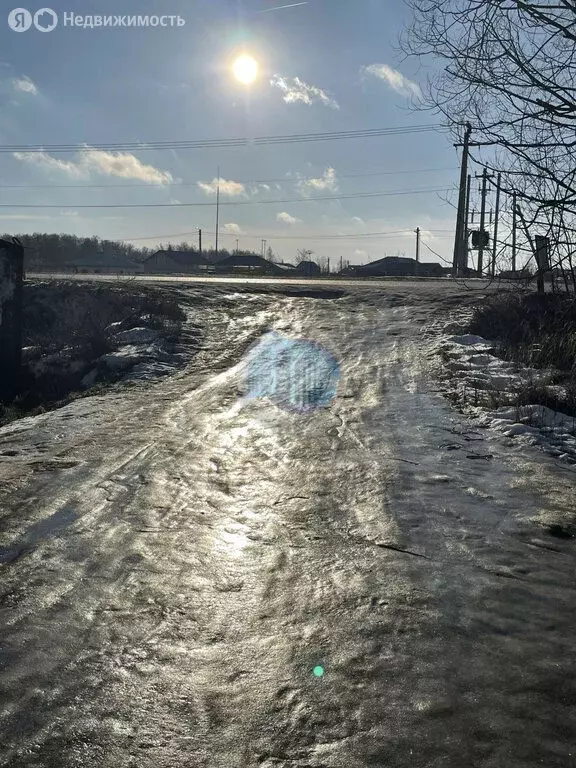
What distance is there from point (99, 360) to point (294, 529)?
24.2ft

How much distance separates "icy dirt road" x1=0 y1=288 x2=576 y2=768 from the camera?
2600 mm

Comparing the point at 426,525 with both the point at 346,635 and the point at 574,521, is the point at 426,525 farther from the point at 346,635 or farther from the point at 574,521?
the point at 346,635

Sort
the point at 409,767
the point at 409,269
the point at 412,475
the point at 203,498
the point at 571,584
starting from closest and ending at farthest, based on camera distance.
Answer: the point at 409,767 < the point at 571,584 < the point at 203,498 < the point at 412,475 < the point at 409,269

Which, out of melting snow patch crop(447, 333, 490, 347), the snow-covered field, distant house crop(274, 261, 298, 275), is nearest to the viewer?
the snow-covered field

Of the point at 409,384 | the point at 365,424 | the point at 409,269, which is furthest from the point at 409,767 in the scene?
the point at 409,269

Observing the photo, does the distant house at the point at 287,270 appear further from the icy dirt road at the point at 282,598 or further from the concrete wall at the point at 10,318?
the icy dirt road at the point at 282,598

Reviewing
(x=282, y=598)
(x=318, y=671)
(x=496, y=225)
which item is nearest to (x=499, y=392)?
(x=496, y=225)

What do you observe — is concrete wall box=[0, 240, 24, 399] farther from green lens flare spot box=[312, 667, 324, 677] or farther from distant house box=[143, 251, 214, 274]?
→ distant house box=[143, 251, 214, 274]

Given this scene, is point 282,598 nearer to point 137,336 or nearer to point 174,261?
point 137,336

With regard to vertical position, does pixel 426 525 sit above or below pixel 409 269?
below

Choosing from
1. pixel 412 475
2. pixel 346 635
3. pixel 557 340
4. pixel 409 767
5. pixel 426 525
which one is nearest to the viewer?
pixel 409 767

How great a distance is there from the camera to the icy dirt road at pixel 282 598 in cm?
260

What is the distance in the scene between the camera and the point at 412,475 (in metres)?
5.67

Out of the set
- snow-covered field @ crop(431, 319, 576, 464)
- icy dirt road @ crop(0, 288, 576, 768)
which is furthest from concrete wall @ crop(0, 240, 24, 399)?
snow-covered field @ crop(431, 319, 576, 464)
